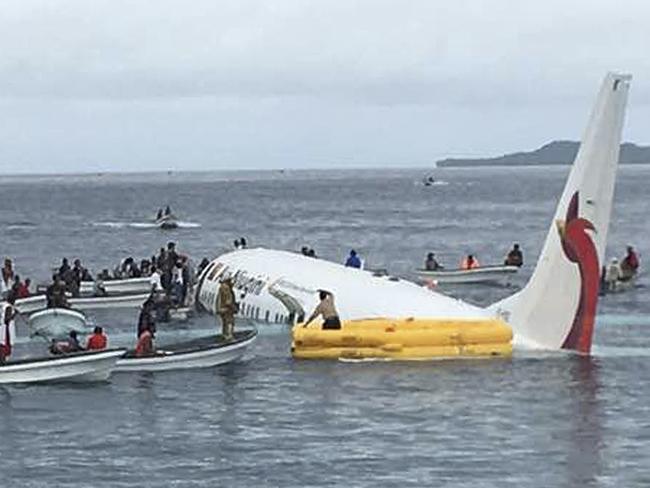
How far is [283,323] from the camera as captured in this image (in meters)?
45.6

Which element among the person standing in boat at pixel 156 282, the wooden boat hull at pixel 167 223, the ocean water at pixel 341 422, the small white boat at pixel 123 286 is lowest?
the ocean water at pixel 341 422

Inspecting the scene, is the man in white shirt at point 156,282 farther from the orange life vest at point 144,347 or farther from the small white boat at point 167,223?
the small white boat at point 167,223

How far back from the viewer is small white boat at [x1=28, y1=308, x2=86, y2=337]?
4609 cm

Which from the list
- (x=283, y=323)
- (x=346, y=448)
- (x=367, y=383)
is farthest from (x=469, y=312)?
(x=346, y=448)

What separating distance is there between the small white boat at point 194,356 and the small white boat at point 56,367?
1.46 metres

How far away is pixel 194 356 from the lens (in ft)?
128

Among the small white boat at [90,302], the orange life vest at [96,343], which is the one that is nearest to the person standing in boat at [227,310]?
the orange life vest at [96,343]

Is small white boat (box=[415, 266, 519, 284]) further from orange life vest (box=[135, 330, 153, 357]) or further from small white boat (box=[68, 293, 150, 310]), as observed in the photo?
orange life vest (box=[135, 330, 153, 357])

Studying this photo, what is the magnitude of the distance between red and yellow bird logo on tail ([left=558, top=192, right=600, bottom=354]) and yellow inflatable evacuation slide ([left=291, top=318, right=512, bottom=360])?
5.85ft

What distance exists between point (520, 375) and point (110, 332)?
16.7 meters

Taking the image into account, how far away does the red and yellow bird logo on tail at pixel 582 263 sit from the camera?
37.7 m

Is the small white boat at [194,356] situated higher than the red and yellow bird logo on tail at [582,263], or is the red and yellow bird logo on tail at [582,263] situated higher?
the red and yellow bird logo on tail at [582,263]

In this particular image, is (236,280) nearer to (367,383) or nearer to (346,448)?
(367,383)

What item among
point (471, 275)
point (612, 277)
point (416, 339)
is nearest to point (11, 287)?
point (471, 275)
